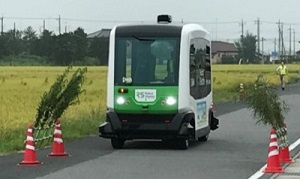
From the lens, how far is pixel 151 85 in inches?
637

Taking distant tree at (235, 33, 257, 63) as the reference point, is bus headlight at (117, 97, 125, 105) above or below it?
below

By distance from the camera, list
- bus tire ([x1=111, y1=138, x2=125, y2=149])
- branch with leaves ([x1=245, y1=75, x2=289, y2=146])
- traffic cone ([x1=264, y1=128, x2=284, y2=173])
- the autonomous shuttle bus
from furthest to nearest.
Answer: bus tire ([x1=111, y1=138, x2=125, y2=149]), the autonomous shuttle bus, branch with leaves ([x1=245, y1=75, x2=289, y2=146]), traffic cone ([x1=264, y1=128, x2=284, y2=173])

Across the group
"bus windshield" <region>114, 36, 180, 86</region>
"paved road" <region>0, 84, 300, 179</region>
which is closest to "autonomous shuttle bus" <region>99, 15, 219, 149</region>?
"bus windshield" <region>114, 36, 180, 86</region>

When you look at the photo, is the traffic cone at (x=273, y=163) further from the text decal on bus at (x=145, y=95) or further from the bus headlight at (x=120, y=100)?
the bus headlight at (x=120, y=100)

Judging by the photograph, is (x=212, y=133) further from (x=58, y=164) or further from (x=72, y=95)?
(x=58, y=164)

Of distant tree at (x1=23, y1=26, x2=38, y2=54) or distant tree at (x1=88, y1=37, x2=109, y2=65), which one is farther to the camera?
distant tree at (x1=23, y1=26, x2=38, y2=54)

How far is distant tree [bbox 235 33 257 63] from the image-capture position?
184750 millimetres

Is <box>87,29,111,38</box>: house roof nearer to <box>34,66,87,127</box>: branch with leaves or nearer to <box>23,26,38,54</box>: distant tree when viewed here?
<box>23,26,38,54</box>: distant tree

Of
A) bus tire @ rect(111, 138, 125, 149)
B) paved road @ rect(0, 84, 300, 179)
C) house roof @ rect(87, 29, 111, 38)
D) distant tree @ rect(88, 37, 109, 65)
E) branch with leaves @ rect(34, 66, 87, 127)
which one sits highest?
house roof @ rect(87, 29, 111, 38)

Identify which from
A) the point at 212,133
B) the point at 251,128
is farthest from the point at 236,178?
the point at 251,128

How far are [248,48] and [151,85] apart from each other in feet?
561

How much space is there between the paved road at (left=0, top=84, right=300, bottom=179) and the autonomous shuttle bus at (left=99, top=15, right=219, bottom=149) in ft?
1.52

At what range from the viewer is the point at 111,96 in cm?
1645

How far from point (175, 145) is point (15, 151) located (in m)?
3.53
